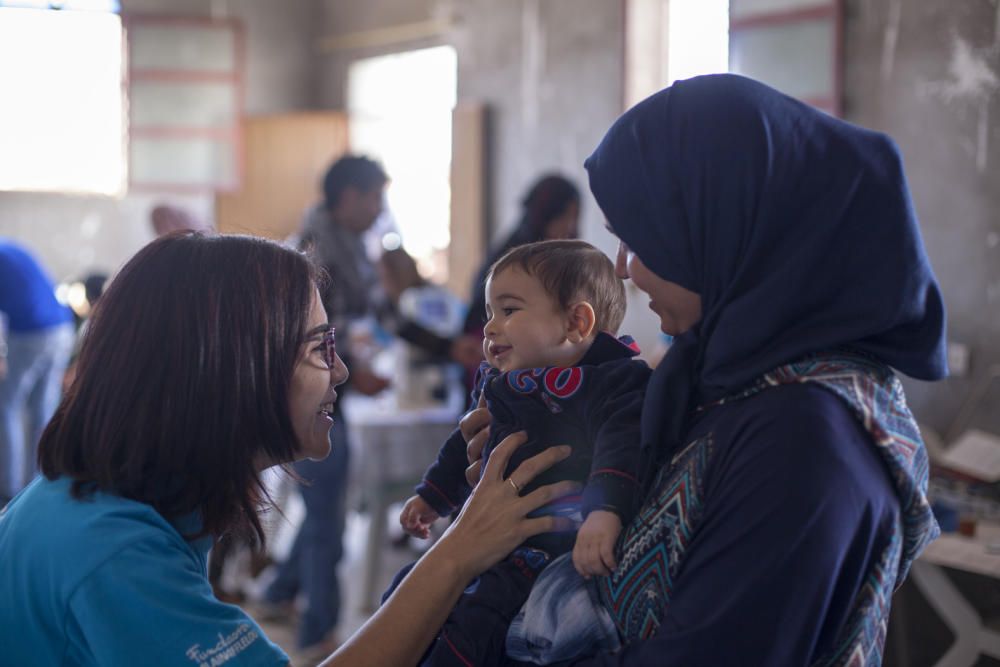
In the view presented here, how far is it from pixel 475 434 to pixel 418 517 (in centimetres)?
15

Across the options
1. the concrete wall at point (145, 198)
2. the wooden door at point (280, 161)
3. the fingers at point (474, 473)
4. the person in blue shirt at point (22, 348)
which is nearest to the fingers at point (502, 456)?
the fingers at point (474, 473)

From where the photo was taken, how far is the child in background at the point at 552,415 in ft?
4.29

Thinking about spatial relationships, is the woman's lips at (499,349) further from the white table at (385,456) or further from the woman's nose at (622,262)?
the white table at (385,456)

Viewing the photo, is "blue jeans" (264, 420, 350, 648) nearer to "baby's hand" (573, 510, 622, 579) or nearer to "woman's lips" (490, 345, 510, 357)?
"woman's lips" (490, 345, 510, 357)

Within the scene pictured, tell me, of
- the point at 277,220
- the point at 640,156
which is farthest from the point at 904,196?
the point at 277,220

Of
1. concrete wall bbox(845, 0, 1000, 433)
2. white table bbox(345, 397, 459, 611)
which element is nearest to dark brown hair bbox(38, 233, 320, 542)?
white table bbox(345, 397, 459, 611)

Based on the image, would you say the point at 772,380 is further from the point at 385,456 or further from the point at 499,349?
the point at 385,456

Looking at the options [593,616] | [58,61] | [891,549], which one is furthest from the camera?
[58,61]

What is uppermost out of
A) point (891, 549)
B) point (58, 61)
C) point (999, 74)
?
point (58, 61)

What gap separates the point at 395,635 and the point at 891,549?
59cm

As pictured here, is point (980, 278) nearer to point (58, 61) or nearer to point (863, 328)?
point (863, 328)

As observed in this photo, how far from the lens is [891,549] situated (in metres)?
1.14

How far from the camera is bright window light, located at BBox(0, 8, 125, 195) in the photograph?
28.6ft

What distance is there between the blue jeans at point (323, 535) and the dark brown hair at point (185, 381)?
223 centimetres
